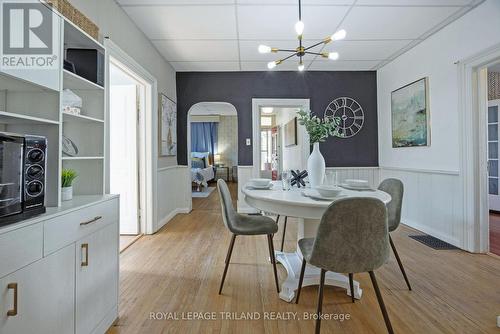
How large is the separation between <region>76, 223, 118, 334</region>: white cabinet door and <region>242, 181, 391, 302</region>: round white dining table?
0.99 meters

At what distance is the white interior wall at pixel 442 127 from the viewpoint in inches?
108

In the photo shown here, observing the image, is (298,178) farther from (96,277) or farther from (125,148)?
(125,148)

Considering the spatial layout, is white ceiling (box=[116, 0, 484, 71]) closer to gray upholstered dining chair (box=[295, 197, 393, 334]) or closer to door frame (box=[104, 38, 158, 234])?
door frame (box=[104, 38, 158, 234])

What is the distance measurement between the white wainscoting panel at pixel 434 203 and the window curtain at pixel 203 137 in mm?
7507

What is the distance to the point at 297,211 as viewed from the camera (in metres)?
1.69

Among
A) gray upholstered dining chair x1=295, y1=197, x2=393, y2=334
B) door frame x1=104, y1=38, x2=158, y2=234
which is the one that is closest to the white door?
door frame x1=104, y1=38, x2=158, y2=234

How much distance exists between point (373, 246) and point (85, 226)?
1523 millimetres

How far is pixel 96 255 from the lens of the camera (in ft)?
4.81

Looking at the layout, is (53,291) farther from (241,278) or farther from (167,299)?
(241,278)

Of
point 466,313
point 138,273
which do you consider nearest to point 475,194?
point 466,313

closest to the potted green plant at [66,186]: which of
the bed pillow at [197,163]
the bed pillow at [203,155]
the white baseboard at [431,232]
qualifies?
the white baseboard at [431,232]

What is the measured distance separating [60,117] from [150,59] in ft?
8.17

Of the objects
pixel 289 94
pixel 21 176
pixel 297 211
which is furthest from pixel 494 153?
pixel 21 176

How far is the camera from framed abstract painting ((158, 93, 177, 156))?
12.6 ft
